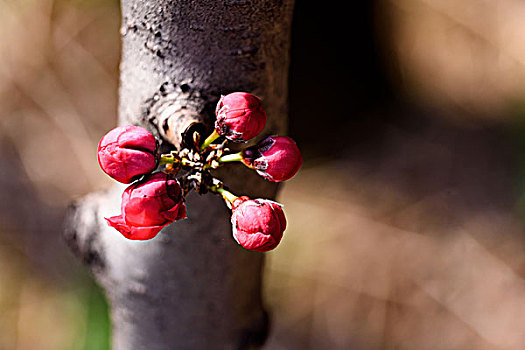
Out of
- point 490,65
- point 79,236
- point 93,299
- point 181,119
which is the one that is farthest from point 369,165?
point 181,119

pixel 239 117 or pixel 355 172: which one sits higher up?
pixel 239 117

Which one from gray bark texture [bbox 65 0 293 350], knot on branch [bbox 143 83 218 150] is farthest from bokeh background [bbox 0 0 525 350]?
knot on branch [bbox 143 83 218 150]

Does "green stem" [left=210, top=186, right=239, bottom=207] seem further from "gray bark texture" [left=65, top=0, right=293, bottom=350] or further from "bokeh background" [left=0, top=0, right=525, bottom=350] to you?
"bokeh background" [left=0, top=0, right=525, bottom=350]

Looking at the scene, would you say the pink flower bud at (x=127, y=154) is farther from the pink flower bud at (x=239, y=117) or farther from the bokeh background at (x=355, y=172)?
the bokeh background at (x=355, y=172)

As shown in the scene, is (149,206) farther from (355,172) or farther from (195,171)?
(355,172)

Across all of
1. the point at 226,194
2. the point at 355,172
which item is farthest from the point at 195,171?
the point at 355,172

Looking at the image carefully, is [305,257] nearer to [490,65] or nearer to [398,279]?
[398,279]

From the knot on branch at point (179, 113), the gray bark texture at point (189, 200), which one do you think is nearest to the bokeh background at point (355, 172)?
the gray bark texture at point (189, 200)
